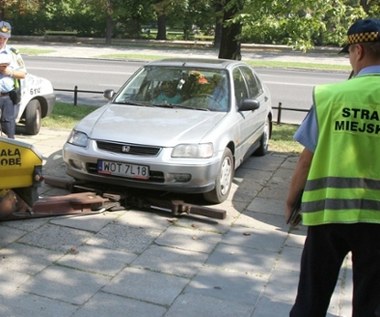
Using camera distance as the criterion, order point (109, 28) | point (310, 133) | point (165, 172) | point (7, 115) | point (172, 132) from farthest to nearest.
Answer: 1. point (109, 28)
2. point (7, 115)
3. point (172, 132)
4. point (165, 172)
5. point (310, 133)

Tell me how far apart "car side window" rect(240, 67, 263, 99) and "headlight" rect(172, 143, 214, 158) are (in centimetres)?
212

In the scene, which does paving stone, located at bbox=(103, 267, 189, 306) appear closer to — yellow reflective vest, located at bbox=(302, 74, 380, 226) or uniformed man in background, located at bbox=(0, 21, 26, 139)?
yellow reflective vest, located at bbox=(302, 74, 380, 226)

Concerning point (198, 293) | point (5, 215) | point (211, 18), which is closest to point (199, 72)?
point (5, 215)

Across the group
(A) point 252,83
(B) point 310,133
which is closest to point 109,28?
(A) point 252,83

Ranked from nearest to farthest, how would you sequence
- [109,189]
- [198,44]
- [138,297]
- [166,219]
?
[138,297]
[166,219]
[109,189]
[198,44]

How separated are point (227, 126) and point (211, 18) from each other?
34304 mm

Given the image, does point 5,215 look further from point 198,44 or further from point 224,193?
point 198,44

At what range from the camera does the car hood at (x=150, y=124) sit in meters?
5.74

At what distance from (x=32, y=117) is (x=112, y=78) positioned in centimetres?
1118

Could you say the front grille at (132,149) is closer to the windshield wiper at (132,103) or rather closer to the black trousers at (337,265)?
the windshield wiper at (132,103)

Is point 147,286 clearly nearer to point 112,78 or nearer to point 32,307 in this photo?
point 32,307

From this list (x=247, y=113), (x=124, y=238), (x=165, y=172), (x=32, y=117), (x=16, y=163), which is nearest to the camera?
(x=16, y=163)

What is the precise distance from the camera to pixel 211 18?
3912 cm

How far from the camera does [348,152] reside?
8.58ft
